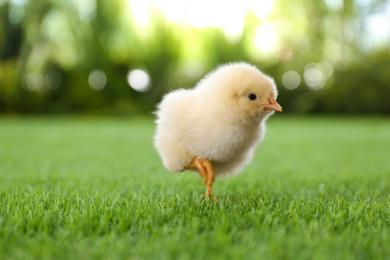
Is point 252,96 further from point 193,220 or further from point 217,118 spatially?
point 193,220

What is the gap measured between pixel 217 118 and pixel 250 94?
8.8 inches

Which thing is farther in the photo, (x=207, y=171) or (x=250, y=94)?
(x=207, y=171)

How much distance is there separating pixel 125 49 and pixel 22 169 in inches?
622

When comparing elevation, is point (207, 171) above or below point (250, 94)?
below

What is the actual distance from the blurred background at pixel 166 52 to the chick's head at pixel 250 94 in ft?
50.2

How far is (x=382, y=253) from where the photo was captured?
4.83 feet

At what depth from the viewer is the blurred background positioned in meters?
17.4

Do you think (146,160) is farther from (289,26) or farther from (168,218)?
(289,26)

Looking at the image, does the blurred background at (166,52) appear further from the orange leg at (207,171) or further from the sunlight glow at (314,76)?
the orange leg at (207,171)

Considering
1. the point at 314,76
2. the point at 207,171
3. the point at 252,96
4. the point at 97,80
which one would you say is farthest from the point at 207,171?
the point at 314,76

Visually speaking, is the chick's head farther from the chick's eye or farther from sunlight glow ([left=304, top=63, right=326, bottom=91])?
sunlight glow ([left=304, top=63, right=326, bottom=91])

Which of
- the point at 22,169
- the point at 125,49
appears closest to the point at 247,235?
the point at 22,169

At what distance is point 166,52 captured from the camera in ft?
64.5

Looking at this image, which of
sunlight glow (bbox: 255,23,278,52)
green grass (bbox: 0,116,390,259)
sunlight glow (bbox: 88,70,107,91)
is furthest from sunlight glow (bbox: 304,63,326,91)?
green grass (bbox: 0,116,390,259)
